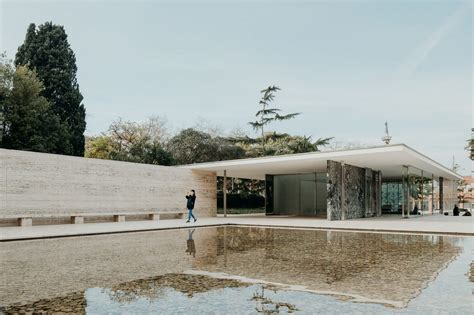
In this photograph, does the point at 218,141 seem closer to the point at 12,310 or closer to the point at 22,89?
the point at 22,89

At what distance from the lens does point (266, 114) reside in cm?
3475

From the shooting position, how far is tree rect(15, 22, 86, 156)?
1051 inches

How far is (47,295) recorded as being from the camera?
4352 mm

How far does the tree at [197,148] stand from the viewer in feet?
103

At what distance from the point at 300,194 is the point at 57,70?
18188 mm

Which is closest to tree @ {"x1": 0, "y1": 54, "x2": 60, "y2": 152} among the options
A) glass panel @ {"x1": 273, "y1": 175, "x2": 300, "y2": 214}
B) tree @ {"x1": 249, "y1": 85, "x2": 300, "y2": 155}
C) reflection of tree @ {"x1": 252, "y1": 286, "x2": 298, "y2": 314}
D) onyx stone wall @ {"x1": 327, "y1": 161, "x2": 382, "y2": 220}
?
glass panel @ {"x1": 273, "y1": 175, "x2": 300, "y2": 214}

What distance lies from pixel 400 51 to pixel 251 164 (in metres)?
8.34

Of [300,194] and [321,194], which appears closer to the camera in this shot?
[321,194]

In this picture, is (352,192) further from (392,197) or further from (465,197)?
(465,197)

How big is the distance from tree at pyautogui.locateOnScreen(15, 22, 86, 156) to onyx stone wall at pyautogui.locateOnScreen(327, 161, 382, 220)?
17.3 meters

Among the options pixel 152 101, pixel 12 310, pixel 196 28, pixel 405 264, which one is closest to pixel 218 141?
pixel 152 101

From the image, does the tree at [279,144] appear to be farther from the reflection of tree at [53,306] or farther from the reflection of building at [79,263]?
the reflection of tree at [53,306]

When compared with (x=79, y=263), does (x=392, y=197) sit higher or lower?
higher

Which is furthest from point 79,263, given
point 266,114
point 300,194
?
point 266,114
